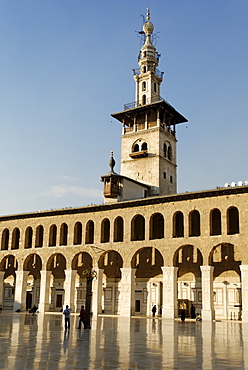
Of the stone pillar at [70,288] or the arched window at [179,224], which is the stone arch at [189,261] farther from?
the stone pillar at [70,288]

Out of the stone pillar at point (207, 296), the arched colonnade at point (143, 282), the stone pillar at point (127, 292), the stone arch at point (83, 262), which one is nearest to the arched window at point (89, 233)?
the arched colonnade at point (143, 282)

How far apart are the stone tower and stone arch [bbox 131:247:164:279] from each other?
10.0m

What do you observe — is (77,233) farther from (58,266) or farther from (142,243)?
(142,243)

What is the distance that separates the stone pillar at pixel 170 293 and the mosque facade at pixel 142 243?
0.09 m

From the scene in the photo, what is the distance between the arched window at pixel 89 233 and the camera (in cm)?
4219

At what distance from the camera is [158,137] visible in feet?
173

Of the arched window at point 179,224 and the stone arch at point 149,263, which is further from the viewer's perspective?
the stone arch at point 149,263

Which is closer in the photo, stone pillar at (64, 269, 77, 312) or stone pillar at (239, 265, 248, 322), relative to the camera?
stone pillar at (239, 265, 248, 322)

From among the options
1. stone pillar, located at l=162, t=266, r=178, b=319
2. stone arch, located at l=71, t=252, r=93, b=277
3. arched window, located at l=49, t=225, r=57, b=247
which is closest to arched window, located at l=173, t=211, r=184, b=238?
stone pillar, located at l=162, t=266, r=178, b=319

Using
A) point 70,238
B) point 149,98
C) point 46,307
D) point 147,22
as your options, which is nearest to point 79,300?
point 46,307

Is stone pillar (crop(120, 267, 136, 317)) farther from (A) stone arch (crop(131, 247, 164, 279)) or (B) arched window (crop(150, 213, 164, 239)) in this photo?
(B) arched window (crop(150, 213, 164, 239))

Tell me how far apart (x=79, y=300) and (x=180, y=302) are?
12.1 meters

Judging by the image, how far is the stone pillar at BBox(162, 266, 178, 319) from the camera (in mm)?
35781

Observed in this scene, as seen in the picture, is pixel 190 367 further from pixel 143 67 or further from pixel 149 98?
pixel 143 67
